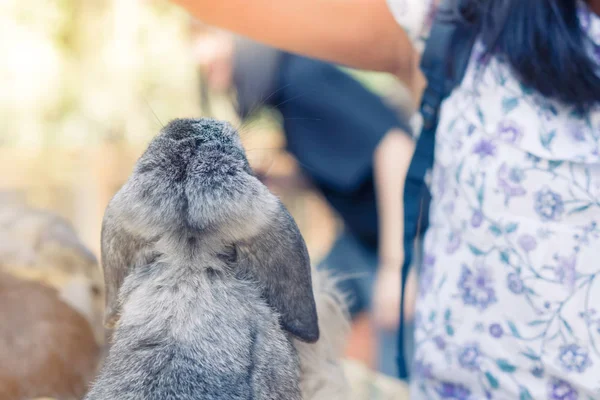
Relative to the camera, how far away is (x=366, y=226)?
162 cm

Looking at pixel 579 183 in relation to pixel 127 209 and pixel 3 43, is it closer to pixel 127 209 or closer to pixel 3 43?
pixel 127 209

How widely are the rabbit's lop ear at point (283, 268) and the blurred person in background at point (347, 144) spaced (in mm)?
823

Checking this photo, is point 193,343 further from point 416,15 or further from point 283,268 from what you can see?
point 416,15

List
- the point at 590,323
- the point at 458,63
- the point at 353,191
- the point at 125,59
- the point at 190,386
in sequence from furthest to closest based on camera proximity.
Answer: the point at 353,191 < the point at 125,59 < the point at 458,63 < the point at 590,323 < the point at 190,386

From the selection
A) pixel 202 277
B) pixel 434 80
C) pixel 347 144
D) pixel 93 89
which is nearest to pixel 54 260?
pixel 202 277

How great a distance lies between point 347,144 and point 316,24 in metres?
0.67

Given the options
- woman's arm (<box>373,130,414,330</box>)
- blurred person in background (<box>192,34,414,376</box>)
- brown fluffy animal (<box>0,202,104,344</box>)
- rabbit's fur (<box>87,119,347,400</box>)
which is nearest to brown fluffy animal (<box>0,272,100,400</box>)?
brown fluffy animal (<box>0,202,104,344</box>)

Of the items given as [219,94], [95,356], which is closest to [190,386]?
[95,356]

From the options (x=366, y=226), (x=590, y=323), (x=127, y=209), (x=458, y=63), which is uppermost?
(x=458, y=63)

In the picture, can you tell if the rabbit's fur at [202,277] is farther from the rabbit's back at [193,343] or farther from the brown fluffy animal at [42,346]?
the brown fluffy animal at [42,346]

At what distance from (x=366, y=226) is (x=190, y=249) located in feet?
3.81

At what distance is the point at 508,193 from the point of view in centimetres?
74

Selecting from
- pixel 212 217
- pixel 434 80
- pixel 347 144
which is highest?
pixel 434 80

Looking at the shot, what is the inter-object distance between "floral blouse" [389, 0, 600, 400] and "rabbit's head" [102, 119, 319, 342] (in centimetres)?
32
